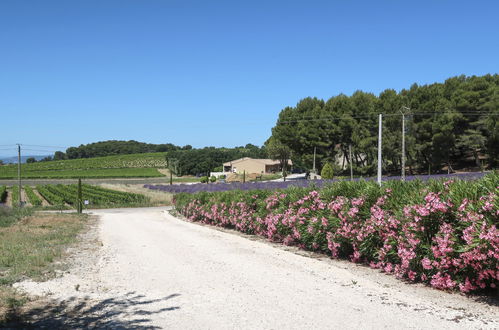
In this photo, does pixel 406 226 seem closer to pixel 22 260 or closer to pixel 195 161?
pixel 22 260

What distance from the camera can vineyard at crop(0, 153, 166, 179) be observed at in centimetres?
9824

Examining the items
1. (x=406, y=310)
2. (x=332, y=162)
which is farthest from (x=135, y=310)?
(x=332, y=162)

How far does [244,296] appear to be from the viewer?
5.58 m

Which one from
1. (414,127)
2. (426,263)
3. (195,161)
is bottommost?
(426,263)

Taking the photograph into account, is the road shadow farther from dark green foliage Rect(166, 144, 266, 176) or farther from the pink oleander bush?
dark green foliage Rect(166, 144, 266, 176)

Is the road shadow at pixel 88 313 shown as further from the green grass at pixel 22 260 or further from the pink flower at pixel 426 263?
the pink flower at pixel 426 263

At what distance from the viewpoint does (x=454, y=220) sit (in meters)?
5.78

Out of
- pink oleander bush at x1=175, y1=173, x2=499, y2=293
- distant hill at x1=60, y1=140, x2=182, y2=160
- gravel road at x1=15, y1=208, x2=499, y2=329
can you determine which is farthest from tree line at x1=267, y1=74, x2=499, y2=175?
distant hill at x1=60, y1=140, x2=182, y2=160

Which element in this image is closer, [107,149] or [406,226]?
[406,226]

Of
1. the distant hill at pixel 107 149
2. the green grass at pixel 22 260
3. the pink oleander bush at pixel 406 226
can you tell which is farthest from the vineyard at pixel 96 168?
the pink oleander bush at pixel 406 226

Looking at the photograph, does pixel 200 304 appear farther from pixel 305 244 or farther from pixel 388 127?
pixel 388 127

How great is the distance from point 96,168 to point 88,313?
121948 mm

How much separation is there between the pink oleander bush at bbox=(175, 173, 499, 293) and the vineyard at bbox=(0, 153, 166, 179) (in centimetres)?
9139

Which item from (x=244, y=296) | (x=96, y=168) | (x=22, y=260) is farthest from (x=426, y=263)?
(x=96, y=168)
